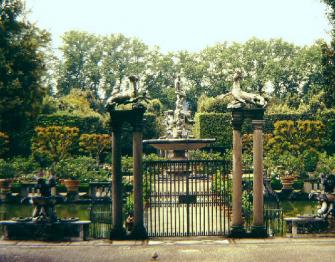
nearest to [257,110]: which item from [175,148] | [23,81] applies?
[175,148]

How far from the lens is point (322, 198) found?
46.4 ft

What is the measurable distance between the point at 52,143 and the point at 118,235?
19.4 m

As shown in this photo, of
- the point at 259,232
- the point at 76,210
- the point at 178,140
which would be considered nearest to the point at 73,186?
the point at 76,210

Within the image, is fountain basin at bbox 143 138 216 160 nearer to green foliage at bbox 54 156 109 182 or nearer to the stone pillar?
green foliage at bbox 54 156 109 182

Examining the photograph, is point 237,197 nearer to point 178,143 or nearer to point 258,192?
point 258,192

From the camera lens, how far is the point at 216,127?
40.4m

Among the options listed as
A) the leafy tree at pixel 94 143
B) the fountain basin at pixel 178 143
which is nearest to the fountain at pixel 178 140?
the fountain basin at pixel 178 143

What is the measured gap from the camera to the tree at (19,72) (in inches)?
1310

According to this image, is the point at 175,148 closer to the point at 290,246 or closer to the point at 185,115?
the point at 185,115

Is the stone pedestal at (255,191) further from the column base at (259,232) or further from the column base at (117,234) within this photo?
the column base at (117,234)

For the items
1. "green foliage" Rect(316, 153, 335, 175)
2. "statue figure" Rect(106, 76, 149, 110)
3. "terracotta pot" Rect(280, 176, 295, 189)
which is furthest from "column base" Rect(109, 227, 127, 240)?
"green foliage" Rect(316, 153, 335, 175)

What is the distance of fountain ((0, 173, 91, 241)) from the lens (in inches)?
538

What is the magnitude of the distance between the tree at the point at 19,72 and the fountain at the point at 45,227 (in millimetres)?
20784

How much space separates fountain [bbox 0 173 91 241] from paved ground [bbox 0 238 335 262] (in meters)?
0.35
